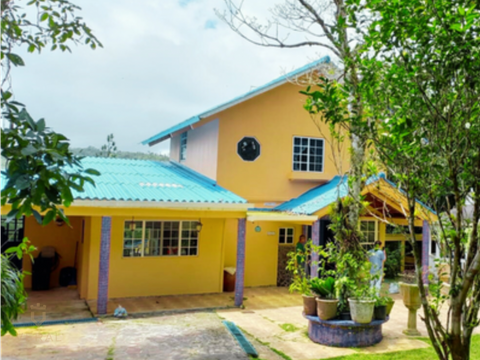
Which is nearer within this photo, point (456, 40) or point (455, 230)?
point (456, 40)

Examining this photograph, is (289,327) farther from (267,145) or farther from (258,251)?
(267,145)

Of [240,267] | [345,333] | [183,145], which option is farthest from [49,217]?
[183,145]

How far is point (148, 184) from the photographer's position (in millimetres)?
11883

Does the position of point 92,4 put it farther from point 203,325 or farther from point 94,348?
point 203,325

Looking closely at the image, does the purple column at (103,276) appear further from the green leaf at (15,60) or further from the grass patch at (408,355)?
the green leaf at (15,60)

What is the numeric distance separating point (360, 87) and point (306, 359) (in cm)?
521

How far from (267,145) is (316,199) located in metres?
2.61

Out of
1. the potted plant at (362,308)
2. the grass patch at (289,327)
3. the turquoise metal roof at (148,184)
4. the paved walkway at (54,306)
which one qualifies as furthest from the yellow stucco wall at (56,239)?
the potted plant at (362,308)

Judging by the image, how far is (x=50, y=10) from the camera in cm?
415

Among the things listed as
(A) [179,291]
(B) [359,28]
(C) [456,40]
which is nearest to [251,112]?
(A) [179,291]

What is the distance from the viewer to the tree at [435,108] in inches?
129

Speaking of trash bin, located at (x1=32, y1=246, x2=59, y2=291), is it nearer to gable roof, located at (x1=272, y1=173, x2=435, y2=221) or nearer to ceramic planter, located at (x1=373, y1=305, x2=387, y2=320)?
gable roof, located at (x1=272, y1=173, x2=435, y2=221)

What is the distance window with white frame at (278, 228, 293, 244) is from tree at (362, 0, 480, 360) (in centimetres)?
1080

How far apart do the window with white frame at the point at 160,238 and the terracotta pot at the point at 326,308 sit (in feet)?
18.0
